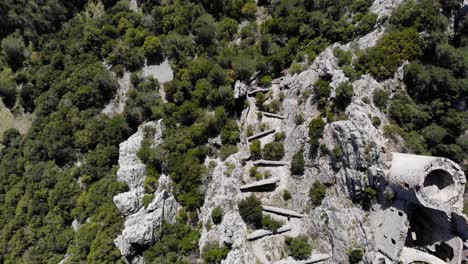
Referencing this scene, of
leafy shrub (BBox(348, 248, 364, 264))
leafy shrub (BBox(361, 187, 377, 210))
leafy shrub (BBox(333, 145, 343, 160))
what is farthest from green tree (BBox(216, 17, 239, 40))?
leafy shrub (BBox(348, 248, 364, 264))

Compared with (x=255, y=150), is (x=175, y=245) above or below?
below

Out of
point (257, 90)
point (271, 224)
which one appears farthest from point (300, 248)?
point (257, 90)

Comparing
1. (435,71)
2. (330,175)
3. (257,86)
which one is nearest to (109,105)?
(257,86)

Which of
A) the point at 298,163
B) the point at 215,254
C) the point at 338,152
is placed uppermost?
the point at 338,152

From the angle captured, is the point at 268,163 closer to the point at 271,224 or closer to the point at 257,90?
the point at 271,224

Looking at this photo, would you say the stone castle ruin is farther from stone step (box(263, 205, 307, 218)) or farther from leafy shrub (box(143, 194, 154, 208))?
leafy shrub (box(143, 194, 154, 208))

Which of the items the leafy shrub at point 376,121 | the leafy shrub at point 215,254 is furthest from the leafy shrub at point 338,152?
the leafy shrub at point 215,254

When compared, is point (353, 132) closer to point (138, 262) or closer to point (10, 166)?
point (138, 262)

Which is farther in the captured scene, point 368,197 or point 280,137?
point 280,137
